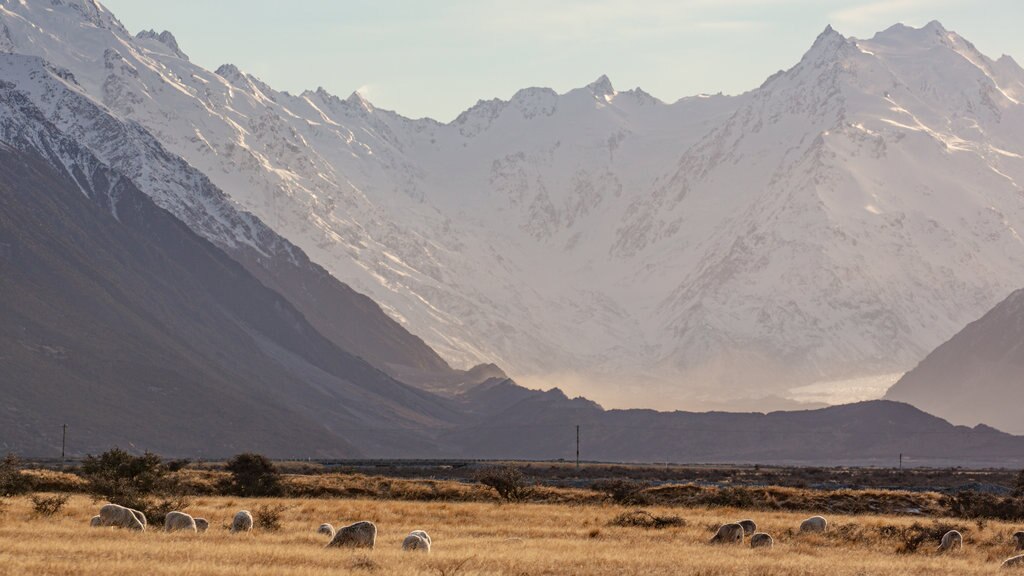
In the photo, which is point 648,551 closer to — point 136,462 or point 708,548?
point 708,548

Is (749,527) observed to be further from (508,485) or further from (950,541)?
(508,485)

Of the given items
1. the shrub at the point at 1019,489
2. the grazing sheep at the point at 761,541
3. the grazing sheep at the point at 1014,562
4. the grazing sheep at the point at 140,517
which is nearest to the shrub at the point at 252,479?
the grazing sheep at the point at 140,517

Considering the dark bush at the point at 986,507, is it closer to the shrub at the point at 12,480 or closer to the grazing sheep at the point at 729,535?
the grazing sheep at the point at 729,535

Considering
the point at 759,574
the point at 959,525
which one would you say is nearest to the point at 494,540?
the point at 759,574

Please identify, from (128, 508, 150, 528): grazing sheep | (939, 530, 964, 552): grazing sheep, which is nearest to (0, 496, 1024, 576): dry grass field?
(939, 530, 964, 552): grazing sheep

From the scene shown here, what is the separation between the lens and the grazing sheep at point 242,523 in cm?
5506

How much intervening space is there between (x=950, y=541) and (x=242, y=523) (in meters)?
24.0

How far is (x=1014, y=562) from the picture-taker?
163ft

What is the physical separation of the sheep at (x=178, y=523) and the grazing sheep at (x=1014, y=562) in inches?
999

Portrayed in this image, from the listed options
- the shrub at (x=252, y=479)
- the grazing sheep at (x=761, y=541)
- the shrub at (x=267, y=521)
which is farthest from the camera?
the shrub at (x=252, y=479)

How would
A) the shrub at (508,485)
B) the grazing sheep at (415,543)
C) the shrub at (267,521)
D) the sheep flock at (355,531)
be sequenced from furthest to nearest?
1. the shrub at (508,485)
2. the shrub at (267,521)
3. the sheep flock at (355,531)
4. the grazing sheep at (415,543)

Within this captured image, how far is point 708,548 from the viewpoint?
173 ft

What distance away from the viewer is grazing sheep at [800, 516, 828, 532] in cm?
6062

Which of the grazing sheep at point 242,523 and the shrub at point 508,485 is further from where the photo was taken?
the shrub at point 508,485
